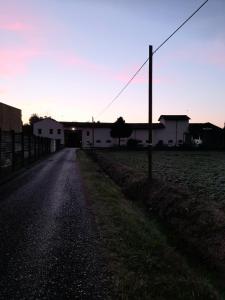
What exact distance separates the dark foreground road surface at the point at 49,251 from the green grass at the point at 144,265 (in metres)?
0.26

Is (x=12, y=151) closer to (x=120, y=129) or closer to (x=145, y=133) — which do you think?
(x=120, y=129)

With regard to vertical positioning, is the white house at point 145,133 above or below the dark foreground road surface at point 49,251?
above

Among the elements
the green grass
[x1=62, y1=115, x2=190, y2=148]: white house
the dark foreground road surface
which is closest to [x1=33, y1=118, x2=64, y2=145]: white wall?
[x1=62, y1=115, x2=190, y2=148]: white house

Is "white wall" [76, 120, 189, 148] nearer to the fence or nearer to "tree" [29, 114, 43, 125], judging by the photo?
"tree" [29, 114, 43, 125]

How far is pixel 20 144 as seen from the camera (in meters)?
24.3

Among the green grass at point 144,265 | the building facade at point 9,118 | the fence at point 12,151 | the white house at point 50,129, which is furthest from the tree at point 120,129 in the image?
the green grass at point 144,265

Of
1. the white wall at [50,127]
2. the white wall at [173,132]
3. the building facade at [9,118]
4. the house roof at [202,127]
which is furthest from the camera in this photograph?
the white wall at [50,127]

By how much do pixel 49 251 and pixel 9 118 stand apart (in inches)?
931

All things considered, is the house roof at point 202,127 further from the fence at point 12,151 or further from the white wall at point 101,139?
the fence at point 12,151

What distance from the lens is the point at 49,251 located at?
20.5 feet

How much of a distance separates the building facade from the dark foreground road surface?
1594 centimetres

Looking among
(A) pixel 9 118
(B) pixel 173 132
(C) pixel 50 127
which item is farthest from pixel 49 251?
(C) pixel 50 127

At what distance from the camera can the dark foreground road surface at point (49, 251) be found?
4676mm

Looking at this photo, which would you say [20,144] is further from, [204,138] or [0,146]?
[204,138]
